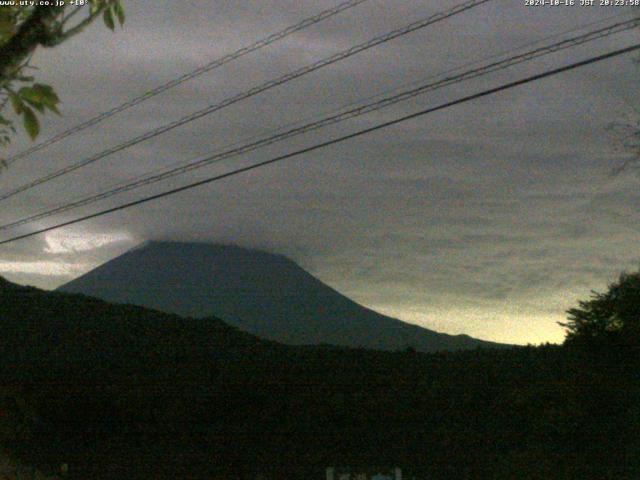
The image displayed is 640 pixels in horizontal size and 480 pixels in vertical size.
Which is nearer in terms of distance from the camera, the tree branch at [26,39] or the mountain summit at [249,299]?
the tree branch at [26,39]

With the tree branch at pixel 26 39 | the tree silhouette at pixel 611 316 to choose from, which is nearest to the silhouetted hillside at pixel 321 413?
the tree silhouette at pixel 611 316

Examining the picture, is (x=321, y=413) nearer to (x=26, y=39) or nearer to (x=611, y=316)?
(x=611, y=316)

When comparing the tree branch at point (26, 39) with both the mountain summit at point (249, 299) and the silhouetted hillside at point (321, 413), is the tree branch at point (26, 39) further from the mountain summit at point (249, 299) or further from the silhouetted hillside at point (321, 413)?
the mountain summit at point (249, 299)

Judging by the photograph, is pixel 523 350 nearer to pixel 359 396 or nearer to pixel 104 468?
pixel 359 396

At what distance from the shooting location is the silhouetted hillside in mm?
15984

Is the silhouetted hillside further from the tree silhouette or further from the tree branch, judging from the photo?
the tree branch

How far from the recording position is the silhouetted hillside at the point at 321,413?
15984 millimetres

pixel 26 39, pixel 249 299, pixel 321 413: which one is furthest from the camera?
pixel 249 299

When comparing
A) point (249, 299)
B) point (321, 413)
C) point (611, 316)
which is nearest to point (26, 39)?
point (321, 413)

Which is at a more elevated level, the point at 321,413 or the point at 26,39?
the point at 26,39

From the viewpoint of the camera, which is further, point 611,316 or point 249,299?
point 249,299

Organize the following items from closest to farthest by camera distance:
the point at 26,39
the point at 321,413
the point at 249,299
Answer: the point at 26,39 → the point at 321,413 → the point at 249,299

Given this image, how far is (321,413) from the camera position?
59.5ft

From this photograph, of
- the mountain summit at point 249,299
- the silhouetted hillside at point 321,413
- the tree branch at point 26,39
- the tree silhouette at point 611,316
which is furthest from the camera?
the mountain summit at point 249,299
